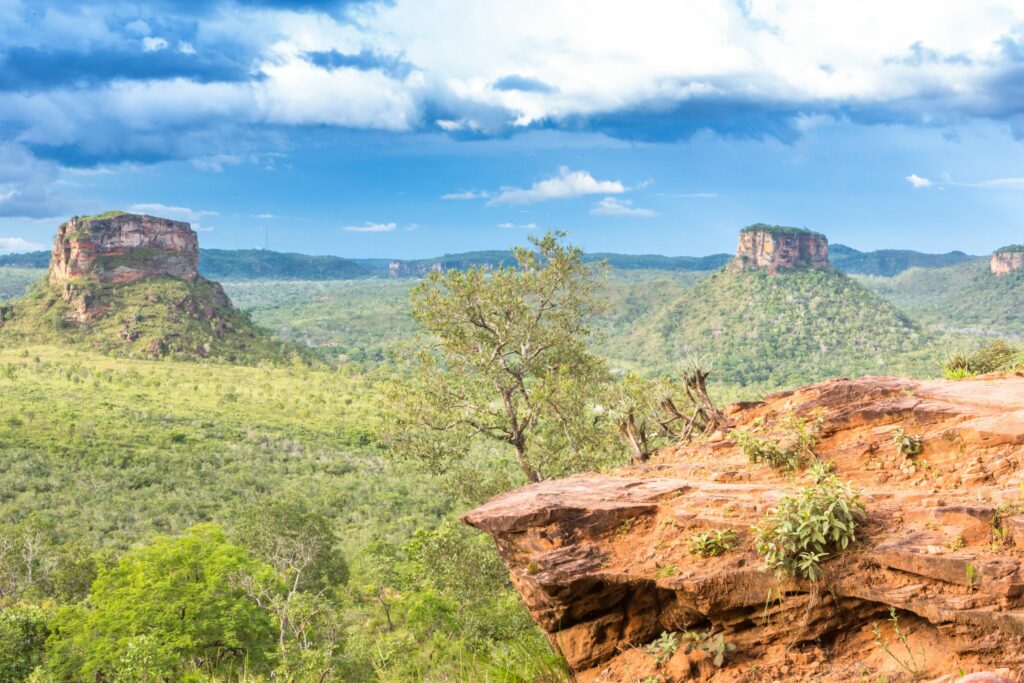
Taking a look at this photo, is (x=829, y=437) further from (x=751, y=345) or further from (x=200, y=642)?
(x=751, y=345)

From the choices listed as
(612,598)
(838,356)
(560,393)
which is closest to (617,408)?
(560,393)

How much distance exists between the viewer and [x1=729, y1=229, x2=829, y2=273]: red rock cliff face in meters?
154

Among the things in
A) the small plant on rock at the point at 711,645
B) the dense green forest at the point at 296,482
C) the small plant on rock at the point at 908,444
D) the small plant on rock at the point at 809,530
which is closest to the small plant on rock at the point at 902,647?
the small plant on rock at the point at 809,530

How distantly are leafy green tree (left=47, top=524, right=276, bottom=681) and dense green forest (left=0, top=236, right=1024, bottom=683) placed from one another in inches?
A: 3.6

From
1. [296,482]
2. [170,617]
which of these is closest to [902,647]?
[170,617]

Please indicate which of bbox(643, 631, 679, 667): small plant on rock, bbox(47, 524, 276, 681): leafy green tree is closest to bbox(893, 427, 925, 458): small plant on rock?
bbox(643, 631, 679, 667): small plant on rock

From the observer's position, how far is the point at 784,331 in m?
132

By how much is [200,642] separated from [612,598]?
21.0 metres

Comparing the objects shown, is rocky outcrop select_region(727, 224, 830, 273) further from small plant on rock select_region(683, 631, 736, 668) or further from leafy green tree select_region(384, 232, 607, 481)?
small plant on rock select_region(683, 631, 736, 668)

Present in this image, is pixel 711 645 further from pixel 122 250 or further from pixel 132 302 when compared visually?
pixel 122 250

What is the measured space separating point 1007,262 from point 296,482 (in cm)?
18187

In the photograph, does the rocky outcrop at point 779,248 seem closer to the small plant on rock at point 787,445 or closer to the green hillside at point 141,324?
the green hillside at point 141,324

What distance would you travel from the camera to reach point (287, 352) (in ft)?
380

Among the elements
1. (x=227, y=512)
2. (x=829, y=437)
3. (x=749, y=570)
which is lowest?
(x=227, y=512)
